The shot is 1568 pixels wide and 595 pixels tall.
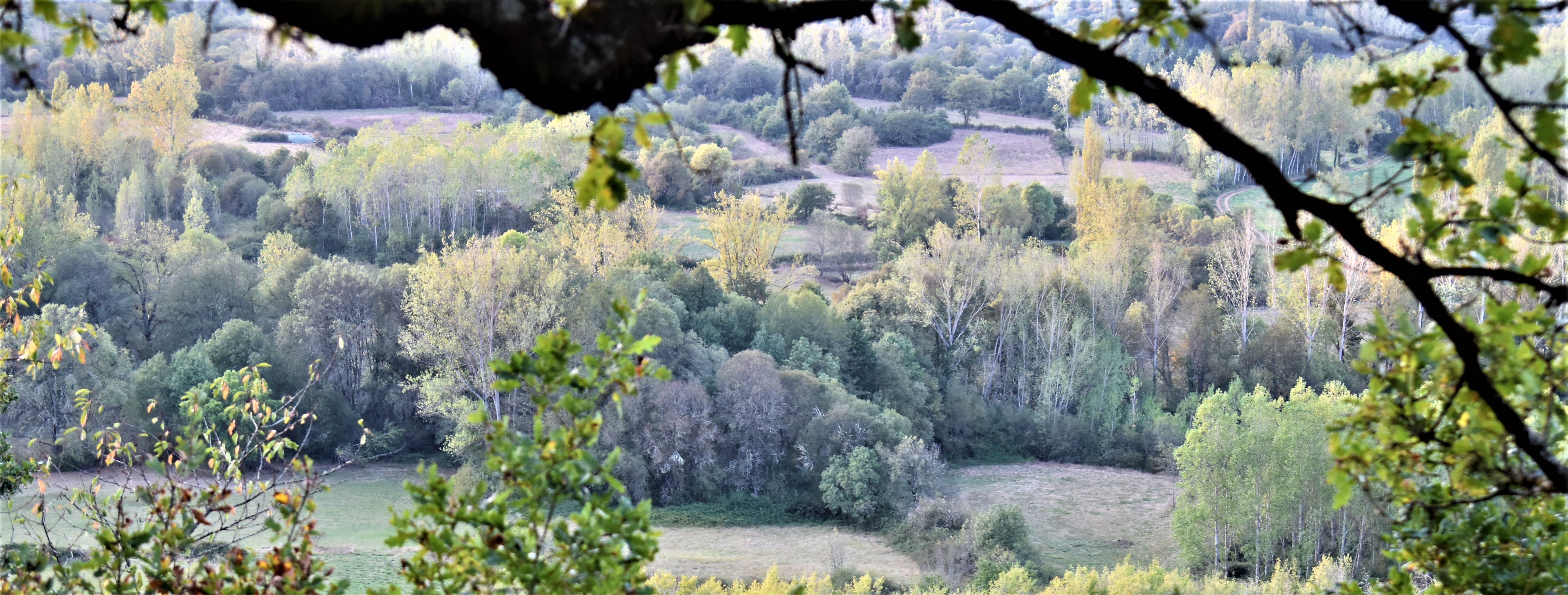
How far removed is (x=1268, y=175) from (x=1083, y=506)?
21.4 m

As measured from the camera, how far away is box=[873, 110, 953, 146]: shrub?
49.3 meters

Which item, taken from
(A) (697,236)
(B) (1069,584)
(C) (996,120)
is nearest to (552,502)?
(B) (1069,584)

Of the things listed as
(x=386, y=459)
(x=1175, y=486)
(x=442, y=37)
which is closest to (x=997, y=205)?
(x=1175, y=486)

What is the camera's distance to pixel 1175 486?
75.2 feet

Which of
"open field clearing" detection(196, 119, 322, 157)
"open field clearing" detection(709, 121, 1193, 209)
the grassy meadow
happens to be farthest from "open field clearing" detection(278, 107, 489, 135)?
the grassy meadow

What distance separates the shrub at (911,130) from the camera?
4928cm

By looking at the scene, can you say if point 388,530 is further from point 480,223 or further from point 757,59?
point 757,59

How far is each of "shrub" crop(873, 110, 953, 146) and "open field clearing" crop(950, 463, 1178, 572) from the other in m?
26.5

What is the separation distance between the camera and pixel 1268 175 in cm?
184

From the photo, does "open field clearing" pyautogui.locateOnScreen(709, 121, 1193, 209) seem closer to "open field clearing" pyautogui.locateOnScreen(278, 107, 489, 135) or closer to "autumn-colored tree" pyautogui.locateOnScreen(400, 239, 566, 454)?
"open field clearing" pyautogui.locateOnScreen(278, 107, 489, 135)

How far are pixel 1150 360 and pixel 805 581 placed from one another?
16.1 meters

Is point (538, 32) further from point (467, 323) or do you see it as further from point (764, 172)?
point (764, 172)

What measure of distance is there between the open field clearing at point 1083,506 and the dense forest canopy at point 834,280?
87cm

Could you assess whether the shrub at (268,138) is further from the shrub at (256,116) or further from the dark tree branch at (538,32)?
the dark tree branch at (538,32)
